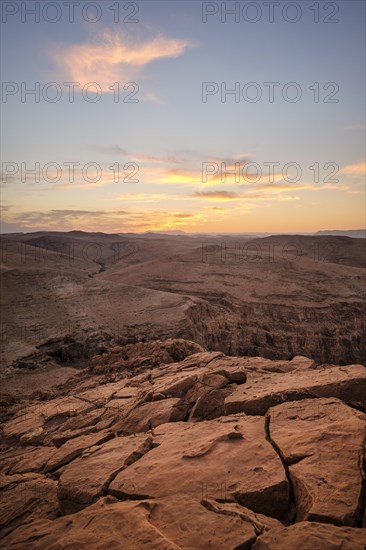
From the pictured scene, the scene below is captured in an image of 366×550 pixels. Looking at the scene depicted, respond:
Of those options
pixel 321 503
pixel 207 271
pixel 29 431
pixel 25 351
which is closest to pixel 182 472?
pixel 321 503

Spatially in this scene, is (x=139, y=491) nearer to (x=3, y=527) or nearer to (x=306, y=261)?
(x=3, y=527)

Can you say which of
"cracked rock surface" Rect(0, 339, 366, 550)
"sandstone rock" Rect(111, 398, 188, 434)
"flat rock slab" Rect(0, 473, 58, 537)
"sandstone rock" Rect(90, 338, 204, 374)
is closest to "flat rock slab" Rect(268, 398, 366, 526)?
"cracked rock surface" Rect(0, 339, 366, 550)

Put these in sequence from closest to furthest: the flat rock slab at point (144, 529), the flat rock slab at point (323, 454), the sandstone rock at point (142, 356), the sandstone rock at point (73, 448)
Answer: the flat rock slab at point (144, 529) < the flat rock slab at point (323, 454) < the sandstone rock at point (73, 448) < the sandstone rock at point (142, 356)

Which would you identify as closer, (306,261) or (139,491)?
(139,491)

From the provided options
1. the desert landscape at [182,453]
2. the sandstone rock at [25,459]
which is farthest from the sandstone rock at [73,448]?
the sandstone rock at [25,459]

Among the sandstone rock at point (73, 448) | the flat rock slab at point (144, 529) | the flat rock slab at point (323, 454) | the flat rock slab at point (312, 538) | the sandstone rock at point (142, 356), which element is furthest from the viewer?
the sandstone rock at point (142, 356)

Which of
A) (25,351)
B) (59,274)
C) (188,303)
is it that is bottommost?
(25,351)

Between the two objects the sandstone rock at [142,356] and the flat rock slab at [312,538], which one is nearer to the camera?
the flat rock slab at [312,538]

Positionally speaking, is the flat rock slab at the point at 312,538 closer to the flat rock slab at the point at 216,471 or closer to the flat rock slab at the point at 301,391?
the flat rock slab at the point at 216,471
